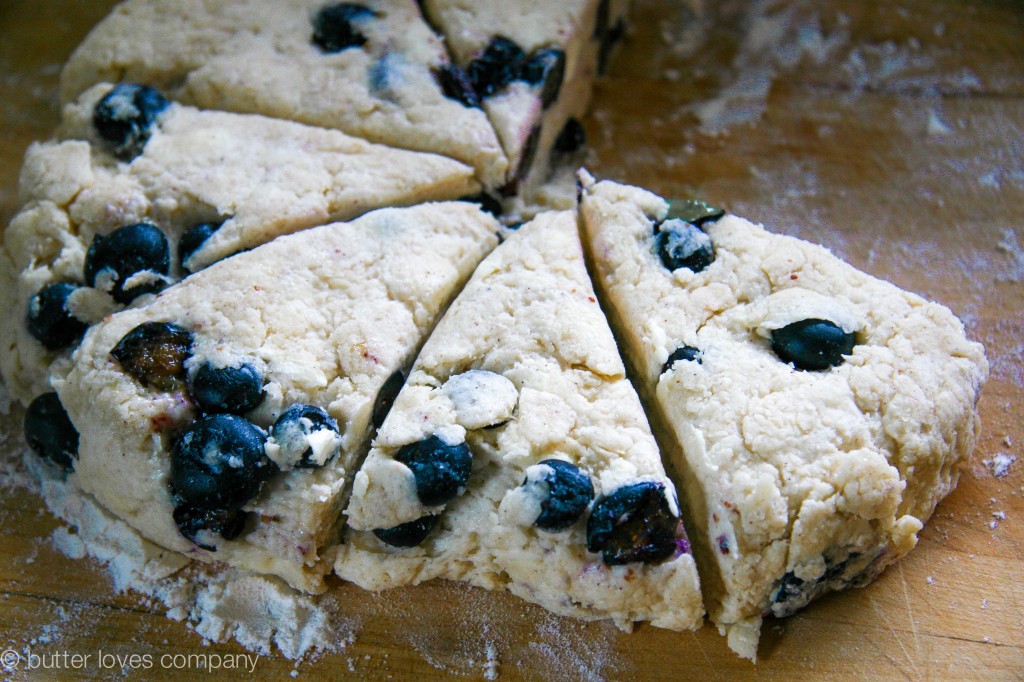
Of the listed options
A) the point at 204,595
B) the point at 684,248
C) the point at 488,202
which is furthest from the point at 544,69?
the point at 204,595

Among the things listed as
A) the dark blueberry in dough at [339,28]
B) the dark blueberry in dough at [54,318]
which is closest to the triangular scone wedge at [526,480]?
the dark blueberry in dough at [54,318]

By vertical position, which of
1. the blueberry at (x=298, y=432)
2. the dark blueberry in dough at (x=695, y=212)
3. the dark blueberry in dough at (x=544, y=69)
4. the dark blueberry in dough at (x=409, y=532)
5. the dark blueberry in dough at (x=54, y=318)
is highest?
the dark blueberry in dough at (x=544, y=69)

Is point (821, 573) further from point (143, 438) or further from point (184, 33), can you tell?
point (184, 33)

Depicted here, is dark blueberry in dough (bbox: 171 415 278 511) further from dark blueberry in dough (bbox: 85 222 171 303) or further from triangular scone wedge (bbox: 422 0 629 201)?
triangular scone wedge (bbox: 422 0 629 201)

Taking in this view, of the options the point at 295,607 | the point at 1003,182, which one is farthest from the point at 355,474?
the point at 1003,182

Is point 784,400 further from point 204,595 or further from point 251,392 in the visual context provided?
point 204,595

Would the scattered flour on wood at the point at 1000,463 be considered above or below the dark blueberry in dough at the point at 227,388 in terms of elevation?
below

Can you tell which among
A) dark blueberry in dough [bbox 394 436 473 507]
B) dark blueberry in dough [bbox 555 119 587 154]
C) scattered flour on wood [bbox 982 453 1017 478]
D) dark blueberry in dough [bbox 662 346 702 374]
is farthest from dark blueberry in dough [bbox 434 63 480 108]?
scattered flour on wood [bbox 982 453 1017 478]

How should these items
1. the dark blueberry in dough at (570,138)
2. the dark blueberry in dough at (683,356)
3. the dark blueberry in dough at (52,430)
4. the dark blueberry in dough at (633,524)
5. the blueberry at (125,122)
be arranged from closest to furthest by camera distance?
the dark blueberry in dough at (633,524) < the dark blueberry in dough at (683,356) < the dark blueberry in dough at (52,430) < the blueberry at (125,122) < the dark blueberry in dough at (570,138)

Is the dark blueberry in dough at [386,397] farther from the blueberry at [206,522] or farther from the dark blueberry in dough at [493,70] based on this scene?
the dark blueberry in dough at [493,70]
